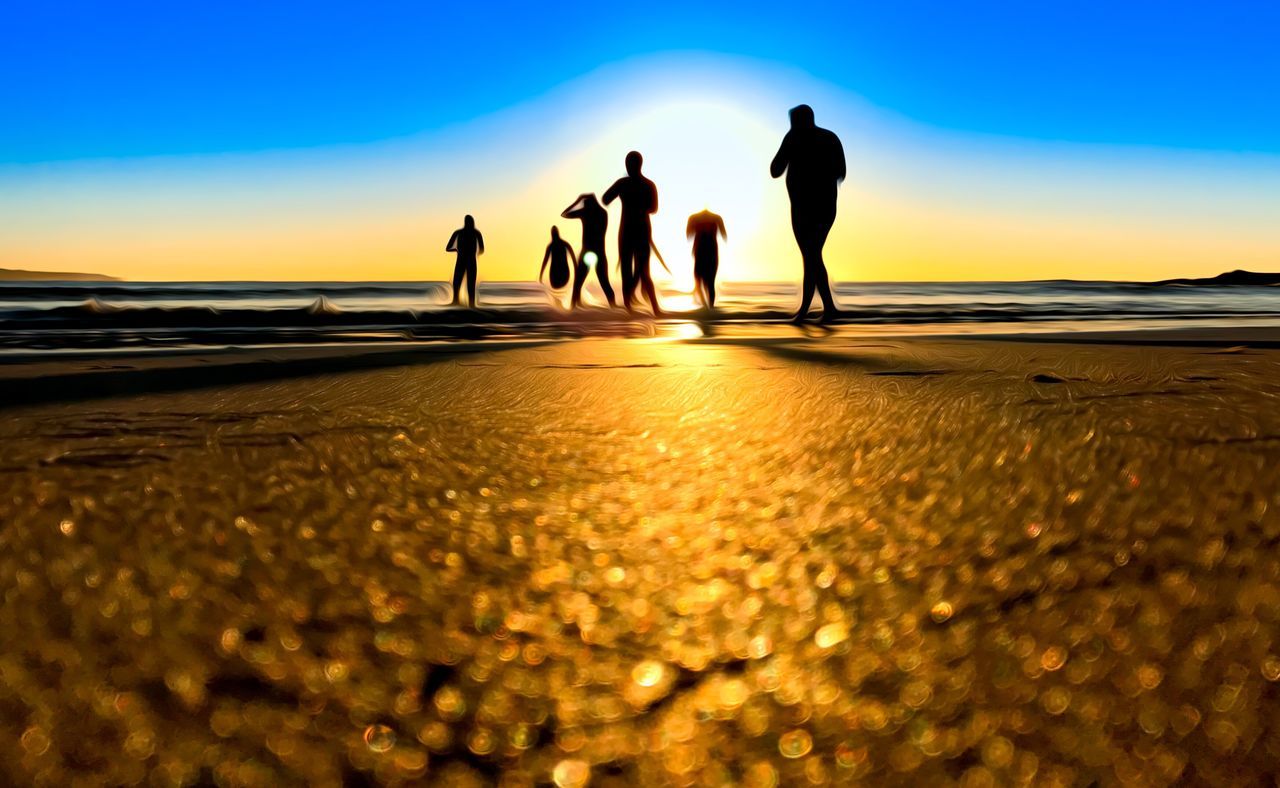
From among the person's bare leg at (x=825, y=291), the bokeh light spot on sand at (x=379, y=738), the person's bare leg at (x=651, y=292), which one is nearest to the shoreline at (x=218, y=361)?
the bokeh light spot on sand at (x=379, y=738)

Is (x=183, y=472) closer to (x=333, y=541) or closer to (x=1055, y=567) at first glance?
A: (x=333, y=541)

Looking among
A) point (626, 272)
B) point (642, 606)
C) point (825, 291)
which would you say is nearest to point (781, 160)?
point (825, 291)

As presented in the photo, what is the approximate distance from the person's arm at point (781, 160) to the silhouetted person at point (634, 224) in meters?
3.49

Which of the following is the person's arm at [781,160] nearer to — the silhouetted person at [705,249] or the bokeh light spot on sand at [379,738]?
the silhouetted person at [705,249]

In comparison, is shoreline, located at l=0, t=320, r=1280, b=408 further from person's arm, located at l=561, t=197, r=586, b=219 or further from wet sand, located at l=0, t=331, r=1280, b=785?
person's arm, located at l=561, t=197, r=586, b=219

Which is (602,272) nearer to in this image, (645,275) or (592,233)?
(592,233)

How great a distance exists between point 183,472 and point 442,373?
7.87ft

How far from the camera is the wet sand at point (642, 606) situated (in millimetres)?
809

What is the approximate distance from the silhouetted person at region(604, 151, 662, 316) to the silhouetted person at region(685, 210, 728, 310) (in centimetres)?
126

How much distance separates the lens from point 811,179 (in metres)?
12.9

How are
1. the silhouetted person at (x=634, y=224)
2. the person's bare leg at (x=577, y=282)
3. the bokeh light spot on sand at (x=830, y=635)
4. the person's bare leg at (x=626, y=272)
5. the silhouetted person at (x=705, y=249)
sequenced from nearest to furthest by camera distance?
1. the bokeh light spot on sand at (x=830, y=635)
2. the silhouetted person at (x=634, y=224)
3. the person's bare leg at (x=626, y=272)
4. the silhouetted person at (x=705, y=249)
5. the person's bare leg at (x=577, y=282)

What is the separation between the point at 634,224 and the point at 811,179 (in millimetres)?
4268

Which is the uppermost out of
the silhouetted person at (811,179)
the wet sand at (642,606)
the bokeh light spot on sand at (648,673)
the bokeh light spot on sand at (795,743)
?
the silhouetted person at (811,179)

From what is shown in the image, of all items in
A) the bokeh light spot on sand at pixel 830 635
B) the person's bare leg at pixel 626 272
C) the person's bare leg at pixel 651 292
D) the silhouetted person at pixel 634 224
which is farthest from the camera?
the person's bare leg at pixel 626 272
